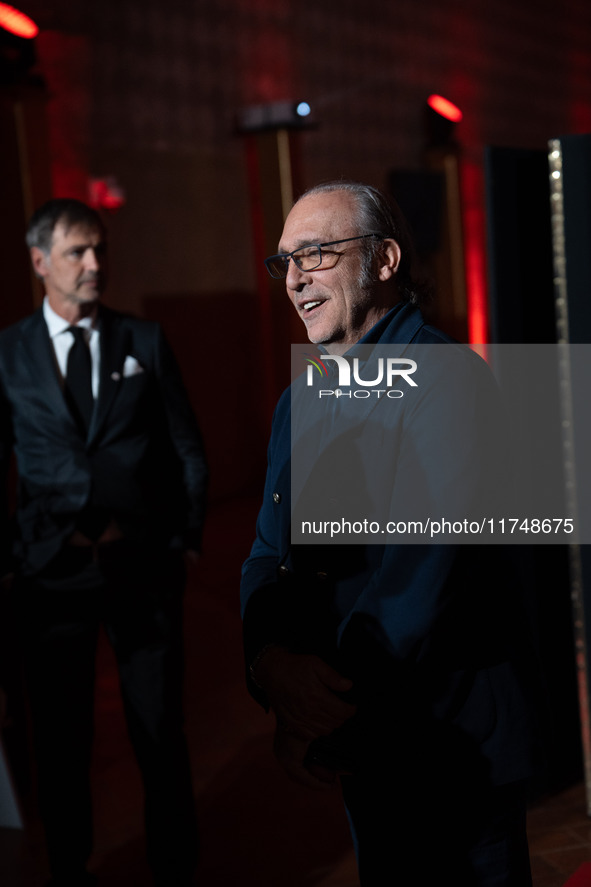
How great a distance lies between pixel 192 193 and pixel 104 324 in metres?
5.61

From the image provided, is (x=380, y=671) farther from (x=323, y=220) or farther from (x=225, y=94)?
(x=225, y=94)

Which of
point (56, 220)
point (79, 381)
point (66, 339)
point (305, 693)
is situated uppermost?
point (56, 220)

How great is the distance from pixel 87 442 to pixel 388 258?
1.14 metres

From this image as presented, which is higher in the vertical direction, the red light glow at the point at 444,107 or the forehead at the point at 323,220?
the red light glow at the point at 444,107

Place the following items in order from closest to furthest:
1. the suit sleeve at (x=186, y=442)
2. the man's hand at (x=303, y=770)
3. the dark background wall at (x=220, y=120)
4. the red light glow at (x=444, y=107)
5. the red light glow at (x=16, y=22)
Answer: the man's hand at (x=303, y=770), the suit sleeve at (x=186, y=442), the red light glow at (x=16, y=22), the dark background wall at (x=220, y=120), the red light glow at (x=444, y=107)

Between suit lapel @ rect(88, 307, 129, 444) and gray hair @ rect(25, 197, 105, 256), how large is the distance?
0.71 feet

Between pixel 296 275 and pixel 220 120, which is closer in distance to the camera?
pixel 296 275

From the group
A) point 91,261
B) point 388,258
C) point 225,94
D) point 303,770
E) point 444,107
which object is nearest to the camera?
point 303,770

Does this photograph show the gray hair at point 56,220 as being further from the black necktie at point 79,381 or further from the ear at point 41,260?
the black necktie at point 79,381

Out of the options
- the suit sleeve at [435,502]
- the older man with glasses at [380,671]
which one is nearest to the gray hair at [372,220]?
the older man with glasses at [380,671]

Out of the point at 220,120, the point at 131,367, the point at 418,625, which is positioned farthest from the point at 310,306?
the point at 220,120

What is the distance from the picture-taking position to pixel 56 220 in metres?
2.40

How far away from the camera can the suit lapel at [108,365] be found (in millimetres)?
2391

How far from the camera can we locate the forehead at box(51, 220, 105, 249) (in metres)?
2.38
